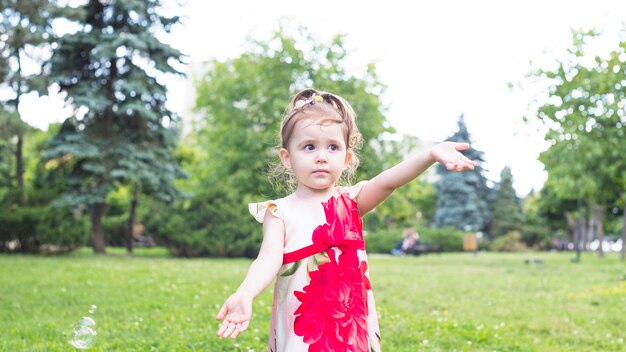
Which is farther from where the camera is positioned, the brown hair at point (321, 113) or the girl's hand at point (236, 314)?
the brown hair at point (321, 113)

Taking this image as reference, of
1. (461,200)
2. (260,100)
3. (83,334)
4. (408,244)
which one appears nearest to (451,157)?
(83,334)

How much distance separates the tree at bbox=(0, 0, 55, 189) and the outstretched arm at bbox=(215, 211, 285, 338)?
51.8 feet

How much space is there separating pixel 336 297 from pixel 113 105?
1952 centimetres

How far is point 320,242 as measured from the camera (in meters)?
2.83

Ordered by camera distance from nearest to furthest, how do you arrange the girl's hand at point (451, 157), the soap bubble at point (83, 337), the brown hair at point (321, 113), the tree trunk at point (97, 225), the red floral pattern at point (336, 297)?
1. the girl's hand at point (451, 157)
2. the red floral pattern at point (336, 297)
3. the brown hair at point (321, 113)
4. the soap bubble at point (83, 337)
5. the tree trunk at point (97, 225)

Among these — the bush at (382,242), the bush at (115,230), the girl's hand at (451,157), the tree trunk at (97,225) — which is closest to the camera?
the girl's hand at (451,157)

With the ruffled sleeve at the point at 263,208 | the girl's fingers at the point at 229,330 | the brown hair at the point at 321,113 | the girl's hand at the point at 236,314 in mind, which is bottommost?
the girl's fingers at the point at 229,330

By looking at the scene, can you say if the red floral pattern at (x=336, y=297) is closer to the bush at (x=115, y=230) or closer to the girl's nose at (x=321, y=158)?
the girl's nose at (x=321, y=158)

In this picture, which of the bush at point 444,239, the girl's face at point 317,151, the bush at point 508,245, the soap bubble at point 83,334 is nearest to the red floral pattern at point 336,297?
the girl's face at point 317,151

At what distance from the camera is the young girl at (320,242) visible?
277cm

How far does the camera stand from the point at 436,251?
117ft

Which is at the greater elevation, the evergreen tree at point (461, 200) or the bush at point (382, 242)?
the evergreen tree at point (461, 200)

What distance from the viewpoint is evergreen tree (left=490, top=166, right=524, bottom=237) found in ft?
159

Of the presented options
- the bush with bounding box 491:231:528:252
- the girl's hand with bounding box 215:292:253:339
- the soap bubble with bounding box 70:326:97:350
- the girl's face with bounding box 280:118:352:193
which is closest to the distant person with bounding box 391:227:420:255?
the bush with bounding box 491:231:528:252
